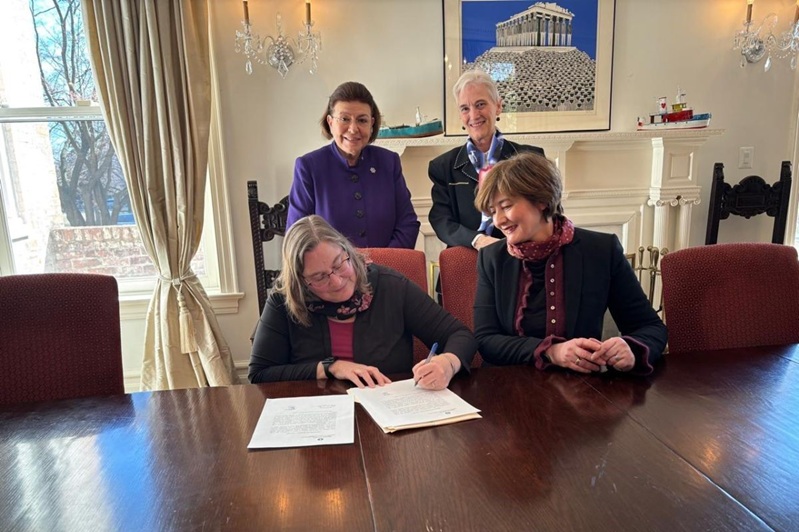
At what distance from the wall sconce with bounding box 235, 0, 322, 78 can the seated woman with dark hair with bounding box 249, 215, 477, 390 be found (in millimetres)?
1439

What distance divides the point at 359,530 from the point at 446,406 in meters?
0.39

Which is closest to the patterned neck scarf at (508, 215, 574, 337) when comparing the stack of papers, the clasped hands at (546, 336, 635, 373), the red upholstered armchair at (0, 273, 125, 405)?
the clasped hands at (546, 336, 635, 373)

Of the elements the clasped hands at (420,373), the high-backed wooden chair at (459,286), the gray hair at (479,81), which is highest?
the gray hair at (479,81)

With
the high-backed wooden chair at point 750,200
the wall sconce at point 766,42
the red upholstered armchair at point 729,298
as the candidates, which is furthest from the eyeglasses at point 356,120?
the wall sconce at point 766,42

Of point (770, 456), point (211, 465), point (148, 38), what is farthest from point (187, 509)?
point (148, 38)

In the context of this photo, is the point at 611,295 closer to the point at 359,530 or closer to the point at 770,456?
the point at 770,456

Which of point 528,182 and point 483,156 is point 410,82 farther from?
point 528,182

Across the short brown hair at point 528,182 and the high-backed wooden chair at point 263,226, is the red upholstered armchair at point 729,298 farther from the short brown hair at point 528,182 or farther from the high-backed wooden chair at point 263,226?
the high-backed wooden chair at point 263,226

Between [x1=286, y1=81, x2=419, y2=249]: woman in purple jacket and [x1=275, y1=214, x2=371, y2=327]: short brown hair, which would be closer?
[x1=275, y1=214, x2=371, y2=327]: short brown hair

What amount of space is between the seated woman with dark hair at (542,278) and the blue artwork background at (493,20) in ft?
4.87

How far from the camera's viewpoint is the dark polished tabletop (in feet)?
2.41

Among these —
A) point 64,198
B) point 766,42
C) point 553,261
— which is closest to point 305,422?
point 553,261

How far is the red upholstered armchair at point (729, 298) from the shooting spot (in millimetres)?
1467

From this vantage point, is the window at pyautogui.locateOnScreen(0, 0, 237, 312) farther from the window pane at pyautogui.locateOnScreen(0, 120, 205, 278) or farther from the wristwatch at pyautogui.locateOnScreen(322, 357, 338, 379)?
the wristwatch at pyautogui.locateOnScreen(322, 357, 338, 379)
